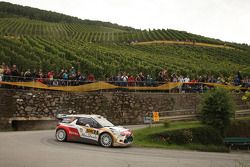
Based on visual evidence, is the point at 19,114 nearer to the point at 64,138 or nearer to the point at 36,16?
the point at 64,138

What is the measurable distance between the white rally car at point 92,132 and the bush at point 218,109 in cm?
779

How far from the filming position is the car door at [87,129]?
21.2 meters

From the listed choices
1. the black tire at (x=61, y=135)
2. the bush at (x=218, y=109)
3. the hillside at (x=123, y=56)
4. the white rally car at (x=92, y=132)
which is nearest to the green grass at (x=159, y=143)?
the bush at (x=218, y=109)

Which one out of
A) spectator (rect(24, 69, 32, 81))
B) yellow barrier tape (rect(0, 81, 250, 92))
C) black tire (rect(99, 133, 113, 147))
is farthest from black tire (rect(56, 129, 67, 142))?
spectator (rect(24, 69, 32, 81))

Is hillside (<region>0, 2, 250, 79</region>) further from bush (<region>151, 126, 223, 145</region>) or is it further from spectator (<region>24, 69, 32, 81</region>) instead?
spectator (<region>24, 69, 32, 81</region>)

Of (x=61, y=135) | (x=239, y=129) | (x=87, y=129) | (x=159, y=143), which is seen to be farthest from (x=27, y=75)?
(x=239, y=129)

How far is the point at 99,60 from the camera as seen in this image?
4153cm

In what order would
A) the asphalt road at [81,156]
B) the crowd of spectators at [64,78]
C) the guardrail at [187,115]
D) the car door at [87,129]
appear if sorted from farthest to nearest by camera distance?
the guardrail at [187,115], the crowd of spectators at [64,78], the car door at [87,129], the asphalt road at [81,156]

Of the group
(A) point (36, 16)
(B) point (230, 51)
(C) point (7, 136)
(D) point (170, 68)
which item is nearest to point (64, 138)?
(C) point (7, 136)

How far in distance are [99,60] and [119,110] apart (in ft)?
39.2

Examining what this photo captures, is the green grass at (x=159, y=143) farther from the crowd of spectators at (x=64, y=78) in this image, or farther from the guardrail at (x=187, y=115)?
the crowd of spectators at (x=64, y=78)

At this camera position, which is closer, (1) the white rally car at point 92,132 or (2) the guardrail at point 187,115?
(1) the white rally car at point 92,132

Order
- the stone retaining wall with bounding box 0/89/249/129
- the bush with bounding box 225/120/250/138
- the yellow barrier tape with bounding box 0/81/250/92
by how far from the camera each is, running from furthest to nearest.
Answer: the bush with bounding box 225/120/250/138 → the yellow barrier tape with bounding box 0/81/250/92 → the stone retaining wall with bounding box 0/89/249/129

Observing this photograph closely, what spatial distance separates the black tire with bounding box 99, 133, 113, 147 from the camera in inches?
824
